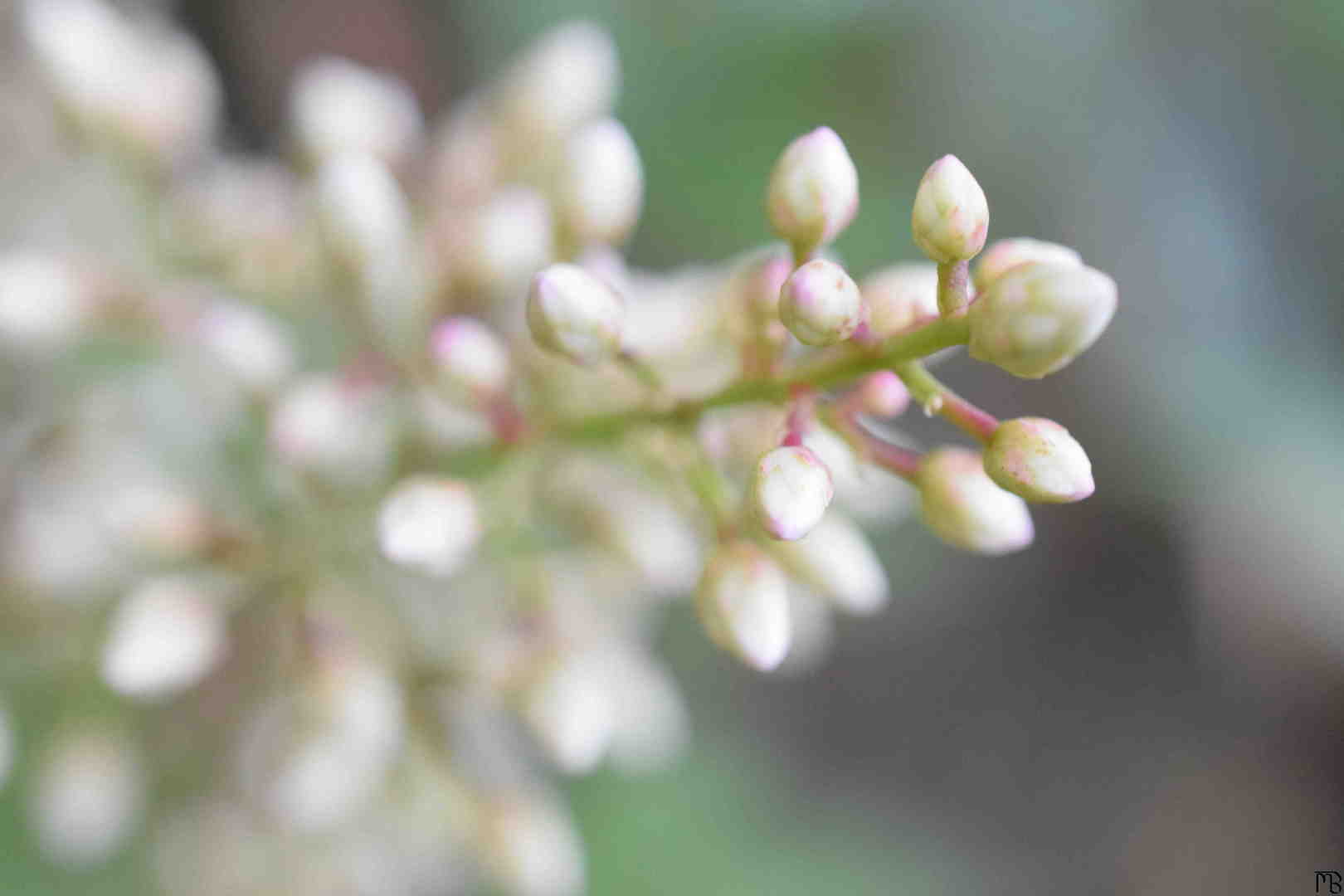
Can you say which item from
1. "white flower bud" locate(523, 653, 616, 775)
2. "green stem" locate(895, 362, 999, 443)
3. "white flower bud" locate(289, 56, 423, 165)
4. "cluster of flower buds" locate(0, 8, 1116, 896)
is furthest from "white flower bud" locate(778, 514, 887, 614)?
"white flower bud" locate(289, 56, 423, 165)

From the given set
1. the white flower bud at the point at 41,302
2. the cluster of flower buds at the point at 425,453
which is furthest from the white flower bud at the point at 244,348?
the white flower bud at the point at 41,302

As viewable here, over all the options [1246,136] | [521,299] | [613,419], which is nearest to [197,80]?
[521,299]

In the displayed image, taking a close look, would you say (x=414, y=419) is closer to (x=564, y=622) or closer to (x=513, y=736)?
(x=564, y=622)

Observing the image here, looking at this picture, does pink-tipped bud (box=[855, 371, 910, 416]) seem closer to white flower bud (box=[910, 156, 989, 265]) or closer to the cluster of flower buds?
the cluster of flower buds

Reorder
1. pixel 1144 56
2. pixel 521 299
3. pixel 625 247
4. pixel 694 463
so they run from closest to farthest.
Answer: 1. pixel 694 463
2. pixel 521 299
3. pixel 1144 56
4. pixel 625 247

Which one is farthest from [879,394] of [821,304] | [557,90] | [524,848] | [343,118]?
[343,118]

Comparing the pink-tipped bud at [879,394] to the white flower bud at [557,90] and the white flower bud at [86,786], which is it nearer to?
the white flower bud at [557,90]

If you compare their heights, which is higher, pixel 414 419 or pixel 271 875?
pixel 414 419
